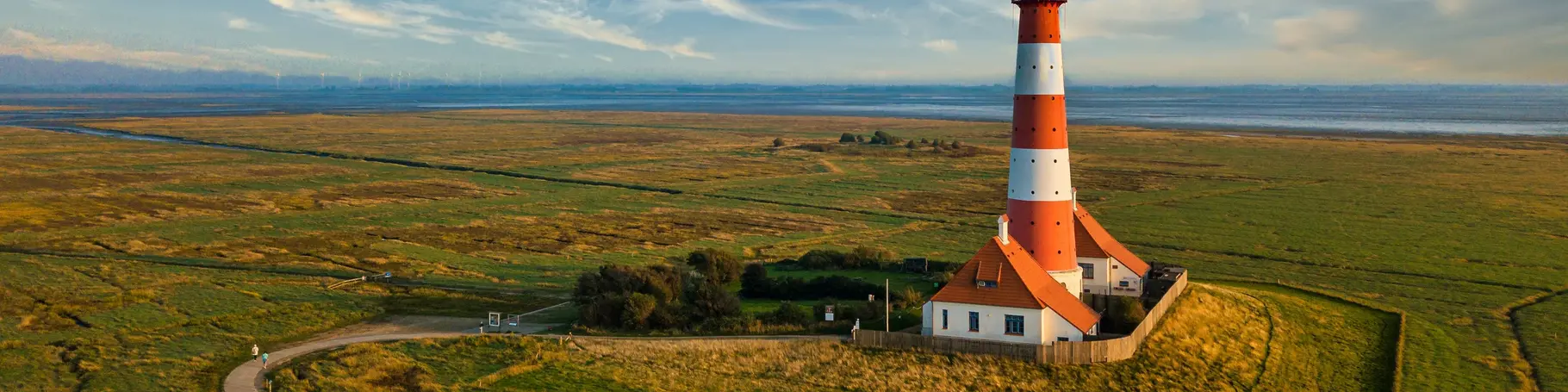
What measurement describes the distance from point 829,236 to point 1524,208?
2058 inches

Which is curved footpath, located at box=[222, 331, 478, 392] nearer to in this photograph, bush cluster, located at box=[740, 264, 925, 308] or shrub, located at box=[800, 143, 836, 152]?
bush cluster, located at box=[740, 264, 925, 308]

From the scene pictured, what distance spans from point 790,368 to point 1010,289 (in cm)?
743

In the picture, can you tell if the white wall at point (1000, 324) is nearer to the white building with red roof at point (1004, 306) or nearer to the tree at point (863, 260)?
the white building with red roof at point (1004, 306)

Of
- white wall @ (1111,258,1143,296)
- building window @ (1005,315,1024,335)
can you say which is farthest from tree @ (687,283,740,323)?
white wall @ (1111,258,1143,296)

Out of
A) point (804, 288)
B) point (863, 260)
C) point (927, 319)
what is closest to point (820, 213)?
point (863, 260)

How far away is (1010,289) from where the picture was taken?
125 feet

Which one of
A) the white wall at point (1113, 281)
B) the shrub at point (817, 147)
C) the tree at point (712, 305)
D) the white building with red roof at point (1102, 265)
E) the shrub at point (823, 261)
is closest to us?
the tree at point (712, 305)

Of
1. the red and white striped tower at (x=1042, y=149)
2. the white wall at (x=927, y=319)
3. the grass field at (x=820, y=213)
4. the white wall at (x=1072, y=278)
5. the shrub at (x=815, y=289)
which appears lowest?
the grass field at (x=820, y=213)

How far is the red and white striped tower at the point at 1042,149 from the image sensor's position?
39.0m

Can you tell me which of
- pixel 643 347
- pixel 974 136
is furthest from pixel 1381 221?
pixel 974 136

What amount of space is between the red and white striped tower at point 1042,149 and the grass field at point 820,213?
1240 centimetres

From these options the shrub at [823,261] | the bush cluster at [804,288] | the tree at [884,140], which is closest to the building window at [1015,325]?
the bush cluster at [804,288]

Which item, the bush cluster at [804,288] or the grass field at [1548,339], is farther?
the bush cluster at [804,288]

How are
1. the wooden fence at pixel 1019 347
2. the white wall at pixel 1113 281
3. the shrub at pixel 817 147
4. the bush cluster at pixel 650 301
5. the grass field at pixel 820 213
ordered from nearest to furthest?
the wooden fence at pixel 1019 347 → the bush cluster at pixel 650 301 → the white wall at pixel 1113 281 → the grass field at pixel 820 213 → the shrub at pixel 817 147
